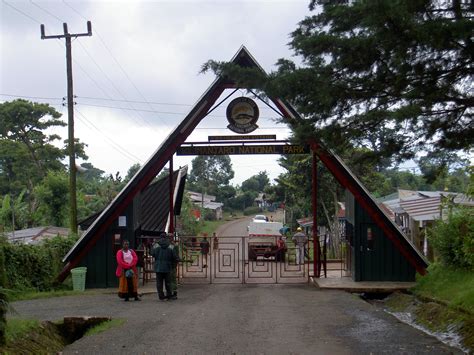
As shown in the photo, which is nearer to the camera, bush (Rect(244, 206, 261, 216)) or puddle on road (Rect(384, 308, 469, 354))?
puddle on road (Rect(384, 308, 469, 354))

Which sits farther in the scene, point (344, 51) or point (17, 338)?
point (17, 338)

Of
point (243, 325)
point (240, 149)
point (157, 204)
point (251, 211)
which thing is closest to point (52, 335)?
point (243, 325)

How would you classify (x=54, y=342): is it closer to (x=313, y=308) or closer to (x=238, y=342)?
(x=238, y=342)

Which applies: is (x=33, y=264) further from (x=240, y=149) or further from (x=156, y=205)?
(x=156, y=205)

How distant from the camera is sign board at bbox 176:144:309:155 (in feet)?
64.3

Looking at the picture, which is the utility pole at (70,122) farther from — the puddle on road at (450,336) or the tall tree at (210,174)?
the tall tree at (210,174)

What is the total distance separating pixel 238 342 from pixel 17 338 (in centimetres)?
338

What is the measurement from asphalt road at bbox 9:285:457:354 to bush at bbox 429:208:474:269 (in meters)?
2.66

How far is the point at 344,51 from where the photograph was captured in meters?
7.87

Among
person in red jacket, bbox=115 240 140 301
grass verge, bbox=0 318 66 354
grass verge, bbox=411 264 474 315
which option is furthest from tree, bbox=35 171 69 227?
grass verge, bbox=0 318 66 354

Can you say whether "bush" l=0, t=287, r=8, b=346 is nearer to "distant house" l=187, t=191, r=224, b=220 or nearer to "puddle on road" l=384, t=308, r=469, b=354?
"puddle on road" l=384, t=308, r=469, b=354

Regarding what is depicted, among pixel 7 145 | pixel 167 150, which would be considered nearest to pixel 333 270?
pixel 167 150

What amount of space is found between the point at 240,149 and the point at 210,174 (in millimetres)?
77805

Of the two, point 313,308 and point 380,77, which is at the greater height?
point 380,77
